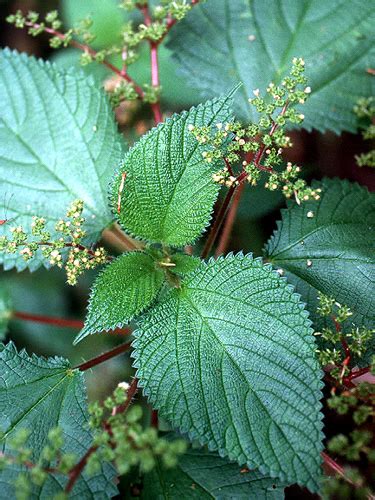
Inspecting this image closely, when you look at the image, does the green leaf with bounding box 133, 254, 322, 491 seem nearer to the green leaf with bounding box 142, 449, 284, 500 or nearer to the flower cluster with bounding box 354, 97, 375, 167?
the green leaf with bounding box 142, 449, 284, 500

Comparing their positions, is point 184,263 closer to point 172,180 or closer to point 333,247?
point 172,180

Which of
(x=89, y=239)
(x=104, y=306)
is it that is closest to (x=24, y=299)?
(x=89, y=239)

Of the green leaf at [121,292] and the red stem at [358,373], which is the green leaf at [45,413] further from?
the red stem at [358,373]

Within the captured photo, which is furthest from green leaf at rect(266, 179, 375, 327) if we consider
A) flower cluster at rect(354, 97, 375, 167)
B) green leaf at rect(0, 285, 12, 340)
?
green leaf at rect(0, 285, 12, 340)

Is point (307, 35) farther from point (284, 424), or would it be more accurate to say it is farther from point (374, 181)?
point (284, 424)

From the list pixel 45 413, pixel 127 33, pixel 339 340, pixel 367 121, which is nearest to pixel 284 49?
pixel 367 121

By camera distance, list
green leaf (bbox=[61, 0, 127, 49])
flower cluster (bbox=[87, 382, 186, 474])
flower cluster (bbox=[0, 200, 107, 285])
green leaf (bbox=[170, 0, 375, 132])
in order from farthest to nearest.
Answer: green leaf (bbox=[61, 0, 127, 49]) < green leaf (bbox=[170, 0, 375, 132]) < flower cluster (bbox=[0, 200, 107, 285]) < flower cluster (bbox=[87, 382, 186, 474])

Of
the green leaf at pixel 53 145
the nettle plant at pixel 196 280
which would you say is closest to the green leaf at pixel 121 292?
the nettle plant at pixel 196 280
